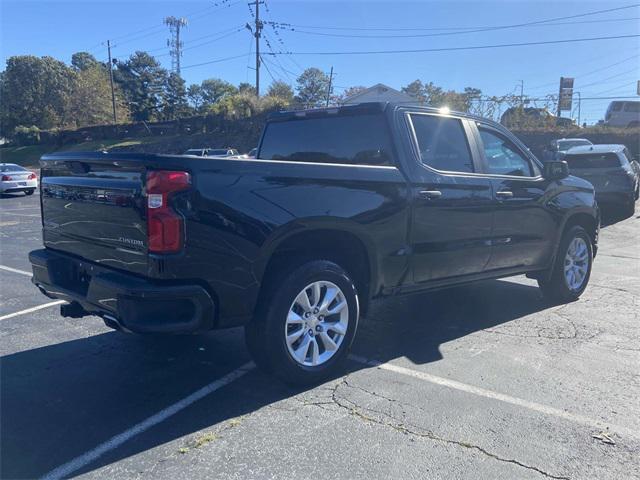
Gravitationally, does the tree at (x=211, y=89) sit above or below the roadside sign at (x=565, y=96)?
above

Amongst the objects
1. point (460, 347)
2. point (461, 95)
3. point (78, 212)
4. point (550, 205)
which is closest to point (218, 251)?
point (78, 212)

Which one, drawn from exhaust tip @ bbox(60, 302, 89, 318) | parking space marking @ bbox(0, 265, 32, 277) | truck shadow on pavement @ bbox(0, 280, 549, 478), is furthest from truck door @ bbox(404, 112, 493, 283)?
parking space marking @ bbox(0, 265, 32, 277)

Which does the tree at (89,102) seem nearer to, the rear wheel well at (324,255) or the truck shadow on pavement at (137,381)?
the truck shadow on pavement at (137,381)

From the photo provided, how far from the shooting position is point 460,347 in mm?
4906

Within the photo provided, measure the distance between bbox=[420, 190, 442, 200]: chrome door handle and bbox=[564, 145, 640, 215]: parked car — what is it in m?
9.83

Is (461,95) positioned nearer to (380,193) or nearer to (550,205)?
(550,205)

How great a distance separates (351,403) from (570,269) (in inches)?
149

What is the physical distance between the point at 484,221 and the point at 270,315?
2.43 meters

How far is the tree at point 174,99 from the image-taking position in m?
84.8

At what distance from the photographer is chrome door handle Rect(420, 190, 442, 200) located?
4676 mm

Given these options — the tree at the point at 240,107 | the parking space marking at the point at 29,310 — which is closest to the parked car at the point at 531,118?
the tree at the point at 240,107

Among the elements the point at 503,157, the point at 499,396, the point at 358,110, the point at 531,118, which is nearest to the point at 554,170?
the point at 503,157

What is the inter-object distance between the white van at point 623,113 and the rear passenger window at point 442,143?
102 feet

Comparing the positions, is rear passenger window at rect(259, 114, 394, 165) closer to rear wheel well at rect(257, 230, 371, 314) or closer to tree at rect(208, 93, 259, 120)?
rear wheel well at rect(257, 230, 371, 314)
